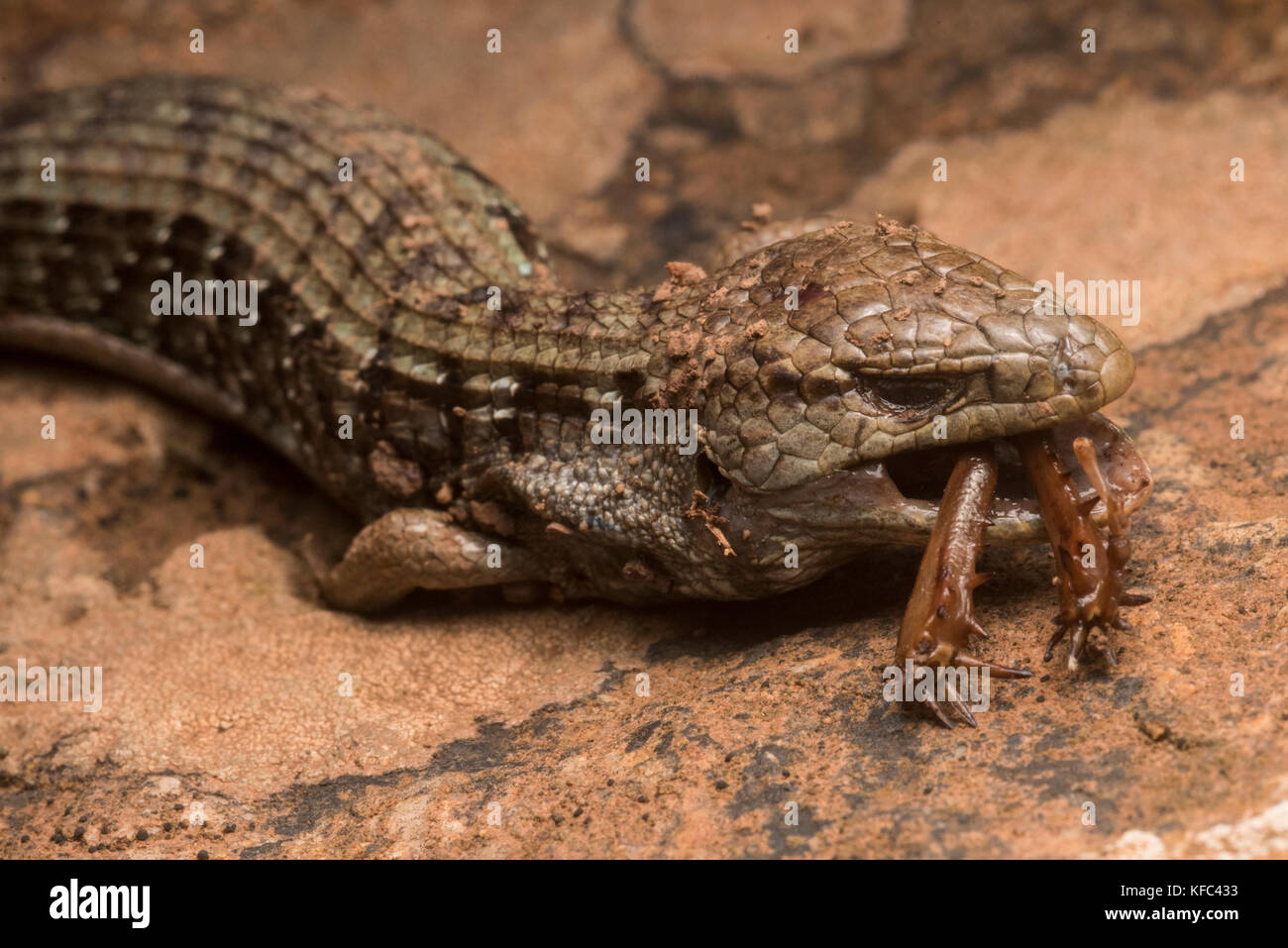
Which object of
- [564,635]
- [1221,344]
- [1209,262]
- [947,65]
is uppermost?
[947,65]

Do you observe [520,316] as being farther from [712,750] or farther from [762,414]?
[712,750]

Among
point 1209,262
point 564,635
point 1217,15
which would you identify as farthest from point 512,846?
point 1217,15

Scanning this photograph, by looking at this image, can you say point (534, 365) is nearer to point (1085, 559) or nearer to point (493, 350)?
point (493, 350)

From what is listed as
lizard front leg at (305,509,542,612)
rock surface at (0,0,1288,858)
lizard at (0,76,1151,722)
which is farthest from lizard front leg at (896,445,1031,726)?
lizard front leg at (305,509,542,612)

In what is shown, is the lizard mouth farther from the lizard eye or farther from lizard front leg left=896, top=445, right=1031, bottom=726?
the lizard eye

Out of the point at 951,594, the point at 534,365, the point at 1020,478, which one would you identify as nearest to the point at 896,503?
the point at 951,594

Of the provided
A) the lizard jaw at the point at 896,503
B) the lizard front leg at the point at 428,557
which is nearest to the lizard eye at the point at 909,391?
the lizard jaw at the point at 896,503
